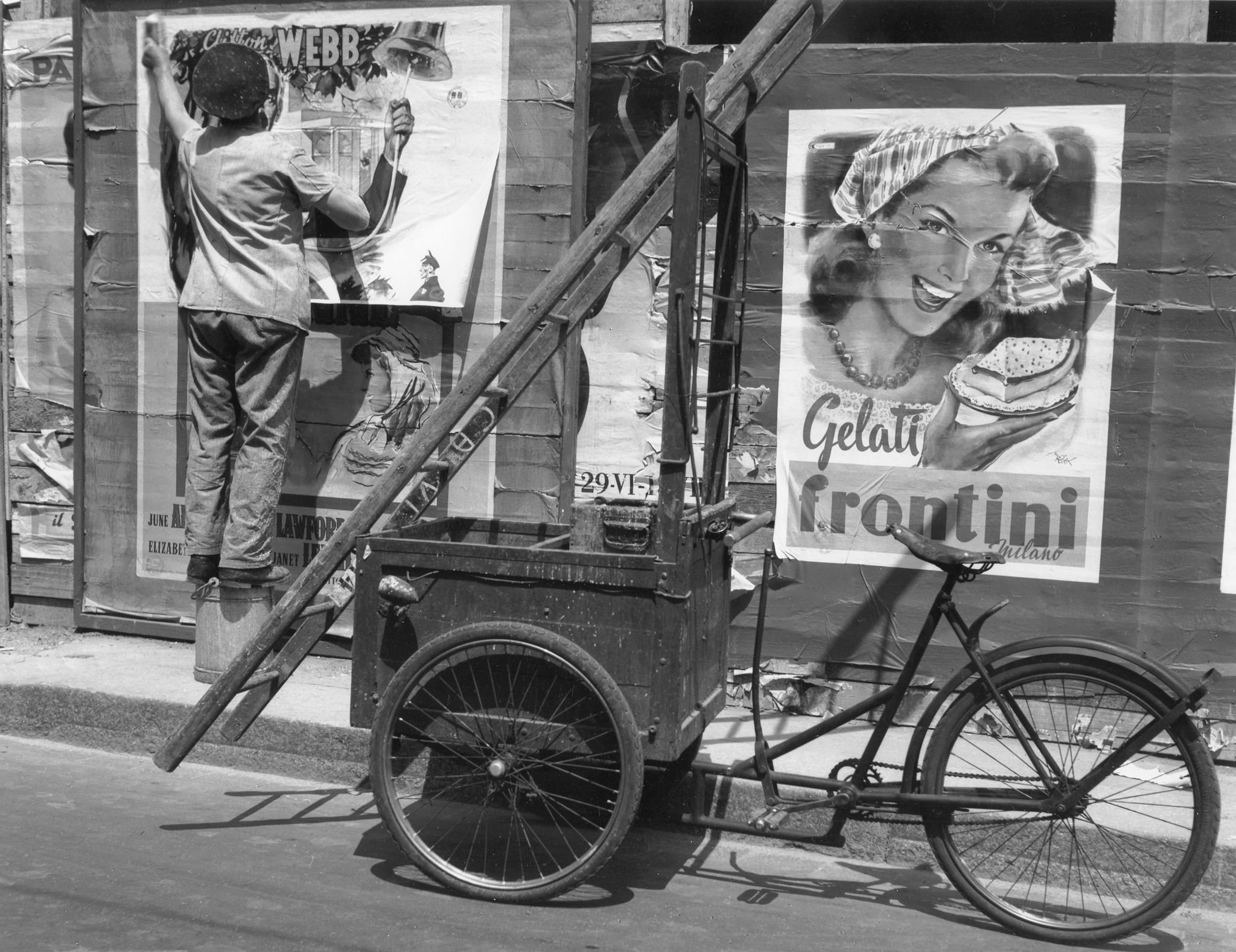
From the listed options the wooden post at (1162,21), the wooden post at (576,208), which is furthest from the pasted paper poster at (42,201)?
the wooden post at (1162,21)

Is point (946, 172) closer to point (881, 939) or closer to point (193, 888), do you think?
point (881, 939)

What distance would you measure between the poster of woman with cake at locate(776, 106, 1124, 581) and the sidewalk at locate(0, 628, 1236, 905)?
3.01ft

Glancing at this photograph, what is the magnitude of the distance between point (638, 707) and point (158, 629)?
3518 millimetres

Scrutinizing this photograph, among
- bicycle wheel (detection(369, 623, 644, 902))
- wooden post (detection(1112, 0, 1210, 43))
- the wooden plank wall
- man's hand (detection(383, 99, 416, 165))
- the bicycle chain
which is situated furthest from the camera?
the wooden plank wall

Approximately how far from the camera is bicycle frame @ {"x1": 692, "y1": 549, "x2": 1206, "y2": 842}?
363cm

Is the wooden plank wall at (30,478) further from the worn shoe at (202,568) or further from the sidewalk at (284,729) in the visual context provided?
the worn shoe at (202,568)

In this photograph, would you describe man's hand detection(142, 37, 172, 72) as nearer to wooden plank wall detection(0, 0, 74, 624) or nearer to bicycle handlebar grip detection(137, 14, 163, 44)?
bicycle handlebar grip detection(137, 14, 163, 44)

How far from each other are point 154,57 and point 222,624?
2737 millimetres

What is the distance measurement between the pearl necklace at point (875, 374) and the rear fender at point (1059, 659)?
5.93ft

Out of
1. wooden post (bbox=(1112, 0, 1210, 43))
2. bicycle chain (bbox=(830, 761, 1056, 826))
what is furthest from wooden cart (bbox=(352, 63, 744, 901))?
wooden post (bbox=(1112, 0, 1210, 43))

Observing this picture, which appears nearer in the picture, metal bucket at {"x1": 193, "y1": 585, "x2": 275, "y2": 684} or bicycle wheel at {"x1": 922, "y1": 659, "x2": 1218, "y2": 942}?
bicycle wheel at {"x1": 922, "y1": 659, "x2": 1218, "y2": 942}

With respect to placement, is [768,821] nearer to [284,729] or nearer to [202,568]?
[284,729]

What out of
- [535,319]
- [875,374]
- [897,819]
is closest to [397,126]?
[535,319]

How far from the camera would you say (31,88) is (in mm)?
6426
